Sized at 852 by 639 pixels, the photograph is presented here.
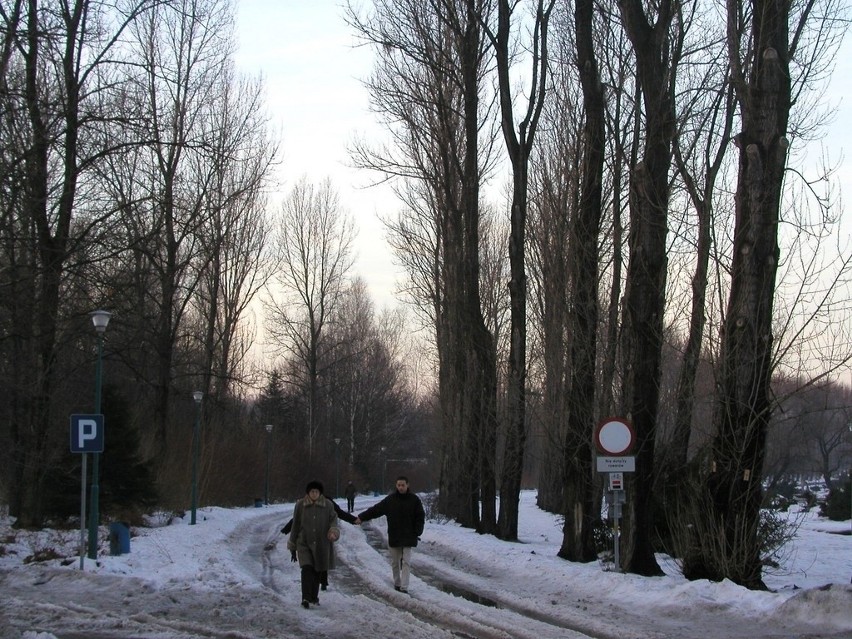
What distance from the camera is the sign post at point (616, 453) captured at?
44.4 ft

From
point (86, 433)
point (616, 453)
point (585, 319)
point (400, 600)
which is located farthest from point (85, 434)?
point (585, 319)

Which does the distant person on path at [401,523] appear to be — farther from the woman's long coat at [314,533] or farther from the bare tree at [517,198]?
the bare tree at [517,198]

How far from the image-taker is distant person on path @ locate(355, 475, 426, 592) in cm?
1280

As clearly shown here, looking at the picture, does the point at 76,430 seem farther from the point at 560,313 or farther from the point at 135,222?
the point at 560,313

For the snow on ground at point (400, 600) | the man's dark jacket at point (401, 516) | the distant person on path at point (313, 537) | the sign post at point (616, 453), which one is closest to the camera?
the snow on ground at point (400, 600)

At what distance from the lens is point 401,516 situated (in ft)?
42.2

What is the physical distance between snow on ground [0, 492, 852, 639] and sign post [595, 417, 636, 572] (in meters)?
1.18

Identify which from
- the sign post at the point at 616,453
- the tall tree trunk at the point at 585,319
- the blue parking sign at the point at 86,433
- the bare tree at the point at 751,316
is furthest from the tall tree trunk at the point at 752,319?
the blue parking sign at the point at 86,433

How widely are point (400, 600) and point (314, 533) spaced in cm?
152

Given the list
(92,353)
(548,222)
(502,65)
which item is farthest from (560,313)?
(92,353)

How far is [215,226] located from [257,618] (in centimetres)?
2545

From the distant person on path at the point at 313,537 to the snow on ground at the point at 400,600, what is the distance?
0.32 metres

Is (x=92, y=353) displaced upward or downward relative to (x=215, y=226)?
downward

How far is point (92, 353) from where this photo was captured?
2361 cm
